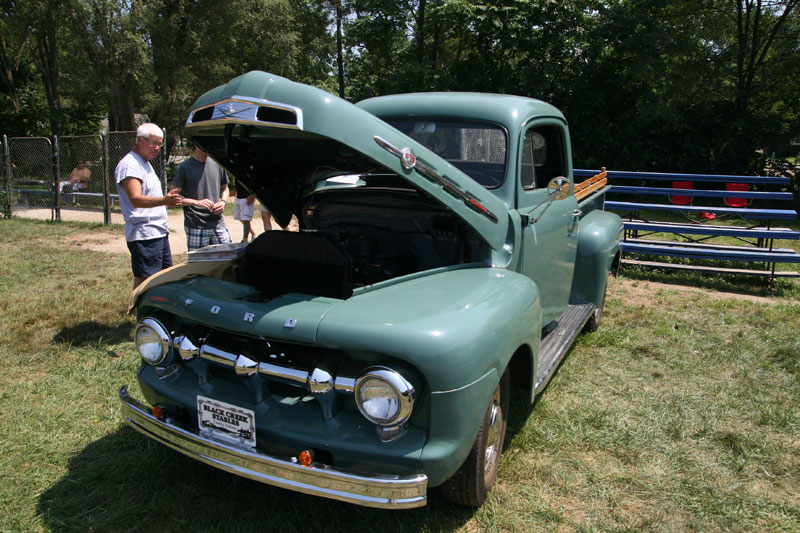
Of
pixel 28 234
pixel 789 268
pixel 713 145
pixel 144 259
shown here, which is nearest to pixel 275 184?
pixel 144 259

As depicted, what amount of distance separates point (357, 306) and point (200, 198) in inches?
133

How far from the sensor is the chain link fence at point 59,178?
40.2ft

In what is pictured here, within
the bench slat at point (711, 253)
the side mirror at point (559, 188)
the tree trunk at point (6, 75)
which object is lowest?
the bench slat at point (711, 253)

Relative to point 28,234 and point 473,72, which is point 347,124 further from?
point 473,72

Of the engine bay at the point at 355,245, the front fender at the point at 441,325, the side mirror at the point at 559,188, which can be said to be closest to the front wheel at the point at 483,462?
the front fender at the point at 441,325

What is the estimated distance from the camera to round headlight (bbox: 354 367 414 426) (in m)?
2.01

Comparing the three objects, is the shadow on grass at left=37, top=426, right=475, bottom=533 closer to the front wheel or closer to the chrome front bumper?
the front wheel

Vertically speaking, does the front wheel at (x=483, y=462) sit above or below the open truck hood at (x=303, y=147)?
below

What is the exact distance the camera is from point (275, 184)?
3396mm

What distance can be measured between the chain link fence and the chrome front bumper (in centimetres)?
1050

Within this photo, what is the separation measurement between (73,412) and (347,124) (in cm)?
272

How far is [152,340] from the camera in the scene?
103 inches

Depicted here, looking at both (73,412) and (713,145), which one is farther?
(713,145)

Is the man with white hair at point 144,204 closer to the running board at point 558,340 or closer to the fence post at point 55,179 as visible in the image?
the running board at point 558,340
